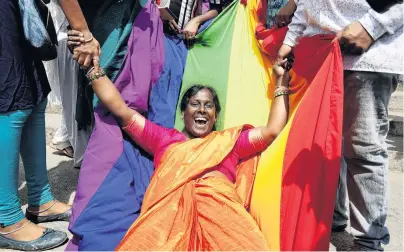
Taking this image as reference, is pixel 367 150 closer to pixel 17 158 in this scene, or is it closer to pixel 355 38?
pixel 355 38

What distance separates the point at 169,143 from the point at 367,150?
42.6 inches

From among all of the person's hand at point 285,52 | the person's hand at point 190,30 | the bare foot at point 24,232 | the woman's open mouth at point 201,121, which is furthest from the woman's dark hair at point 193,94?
the bare foot at point 24,232

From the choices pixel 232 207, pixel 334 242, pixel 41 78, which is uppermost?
pixel 41 78

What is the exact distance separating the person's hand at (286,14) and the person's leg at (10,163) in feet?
5.22

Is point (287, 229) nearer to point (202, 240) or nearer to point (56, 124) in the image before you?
point (202, 240)

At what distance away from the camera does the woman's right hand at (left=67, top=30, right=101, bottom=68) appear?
7.23 ft

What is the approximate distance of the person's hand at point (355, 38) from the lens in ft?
6.01

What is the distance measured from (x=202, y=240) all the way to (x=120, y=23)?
144cm

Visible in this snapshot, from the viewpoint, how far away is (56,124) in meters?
4.13

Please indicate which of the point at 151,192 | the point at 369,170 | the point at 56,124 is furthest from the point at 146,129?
the point at 56,124

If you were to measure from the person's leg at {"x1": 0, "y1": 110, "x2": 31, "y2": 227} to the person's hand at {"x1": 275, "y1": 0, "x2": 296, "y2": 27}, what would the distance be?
5.22 feet

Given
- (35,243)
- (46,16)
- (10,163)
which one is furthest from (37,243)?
(46,16)

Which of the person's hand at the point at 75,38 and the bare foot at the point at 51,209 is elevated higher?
the person's hand at the point at 75,38

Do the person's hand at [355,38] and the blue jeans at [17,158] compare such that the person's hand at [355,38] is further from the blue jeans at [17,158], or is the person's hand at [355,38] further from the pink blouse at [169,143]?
the blue jeans at [17,158]
